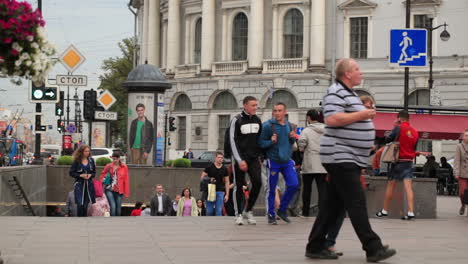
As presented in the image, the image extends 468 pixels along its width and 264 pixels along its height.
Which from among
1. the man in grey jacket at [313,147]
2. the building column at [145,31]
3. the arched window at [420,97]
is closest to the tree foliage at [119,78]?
the building column at [145,31]

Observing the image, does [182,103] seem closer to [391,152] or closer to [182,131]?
[182,131]

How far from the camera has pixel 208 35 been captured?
221ft

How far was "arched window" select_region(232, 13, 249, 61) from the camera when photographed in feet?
220

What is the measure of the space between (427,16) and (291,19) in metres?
9.85

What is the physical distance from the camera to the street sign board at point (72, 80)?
85.2 ft

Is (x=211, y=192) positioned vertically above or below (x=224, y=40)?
below

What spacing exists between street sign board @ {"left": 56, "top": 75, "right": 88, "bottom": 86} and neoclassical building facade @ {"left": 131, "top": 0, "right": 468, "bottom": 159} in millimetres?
33512

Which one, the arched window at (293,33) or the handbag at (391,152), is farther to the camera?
the arched window at (293,33)

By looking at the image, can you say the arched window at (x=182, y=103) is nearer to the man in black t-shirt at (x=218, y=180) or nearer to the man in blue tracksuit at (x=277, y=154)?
the man in black t-shirt at (x=218, y=180)

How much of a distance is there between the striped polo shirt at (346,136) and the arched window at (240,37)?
187ft

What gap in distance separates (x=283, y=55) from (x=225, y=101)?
4.98 metres

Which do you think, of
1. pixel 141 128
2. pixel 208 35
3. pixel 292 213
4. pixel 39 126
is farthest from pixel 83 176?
pixel 208 35

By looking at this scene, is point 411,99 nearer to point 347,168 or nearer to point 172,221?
point 172,221

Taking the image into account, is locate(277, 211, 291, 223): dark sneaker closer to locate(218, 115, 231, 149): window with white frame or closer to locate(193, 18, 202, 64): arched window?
locate(218, 115, 231, 149): window with white frame
